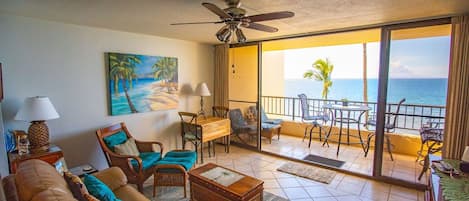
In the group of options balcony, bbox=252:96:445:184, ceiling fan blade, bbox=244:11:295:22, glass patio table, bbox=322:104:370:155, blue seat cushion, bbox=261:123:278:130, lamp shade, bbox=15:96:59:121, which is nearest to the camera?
ceiling fan blade, bbox=244:11:295:22

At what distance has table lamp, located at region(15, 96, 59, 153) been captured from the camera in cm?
254

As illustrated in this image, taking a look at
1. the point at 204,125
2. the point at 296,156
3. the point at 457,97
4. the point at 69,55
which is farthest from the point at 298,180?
the point at 69,55

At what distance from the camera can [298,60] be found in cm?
993

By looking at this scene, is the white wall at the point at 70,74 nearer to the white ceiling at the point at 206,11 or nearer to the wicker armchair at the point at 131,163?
the white ceiling at the point at 206,11

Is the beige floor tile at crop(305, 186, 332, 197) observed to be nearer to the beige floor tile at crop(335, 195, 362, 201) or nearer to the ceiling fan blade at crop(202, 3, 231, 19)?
the beige floor tile at crop(335, 195, 362, 201)

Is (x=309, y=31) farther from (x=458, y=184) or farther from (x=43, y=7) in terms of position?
(x=43, y=7)

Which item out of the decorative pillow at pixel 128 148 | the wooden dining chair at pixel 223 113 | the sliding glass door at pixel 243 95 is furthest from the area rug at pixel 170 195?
the sliding glass door at pixel 243 95

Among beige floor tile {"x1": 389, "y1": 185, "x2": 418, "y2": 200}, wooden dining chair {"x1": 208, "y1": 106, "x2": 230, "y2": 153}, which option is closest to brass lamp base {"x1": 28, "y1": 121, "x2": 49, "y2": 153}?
wooden dining chair {"x1": 208, "y1": 106, "x2": 230, "y2": 153}

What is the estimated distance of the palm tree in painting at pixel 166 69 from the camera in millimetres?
4140

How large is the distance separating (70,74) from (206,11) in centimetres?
208

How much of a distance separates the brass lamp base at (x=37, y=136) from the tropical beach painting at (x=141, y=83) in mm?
1002

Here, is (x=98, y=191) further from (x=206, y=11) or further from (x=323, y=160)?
(x=323, y=160)

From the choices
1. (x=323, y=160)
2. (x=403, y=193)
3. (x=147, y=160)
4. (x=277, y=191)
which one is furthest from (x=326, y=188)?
(x=147, y=160)

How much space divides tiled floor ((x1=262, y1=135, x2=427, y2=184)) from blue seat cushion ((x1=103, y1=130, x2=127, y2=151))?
278cm
